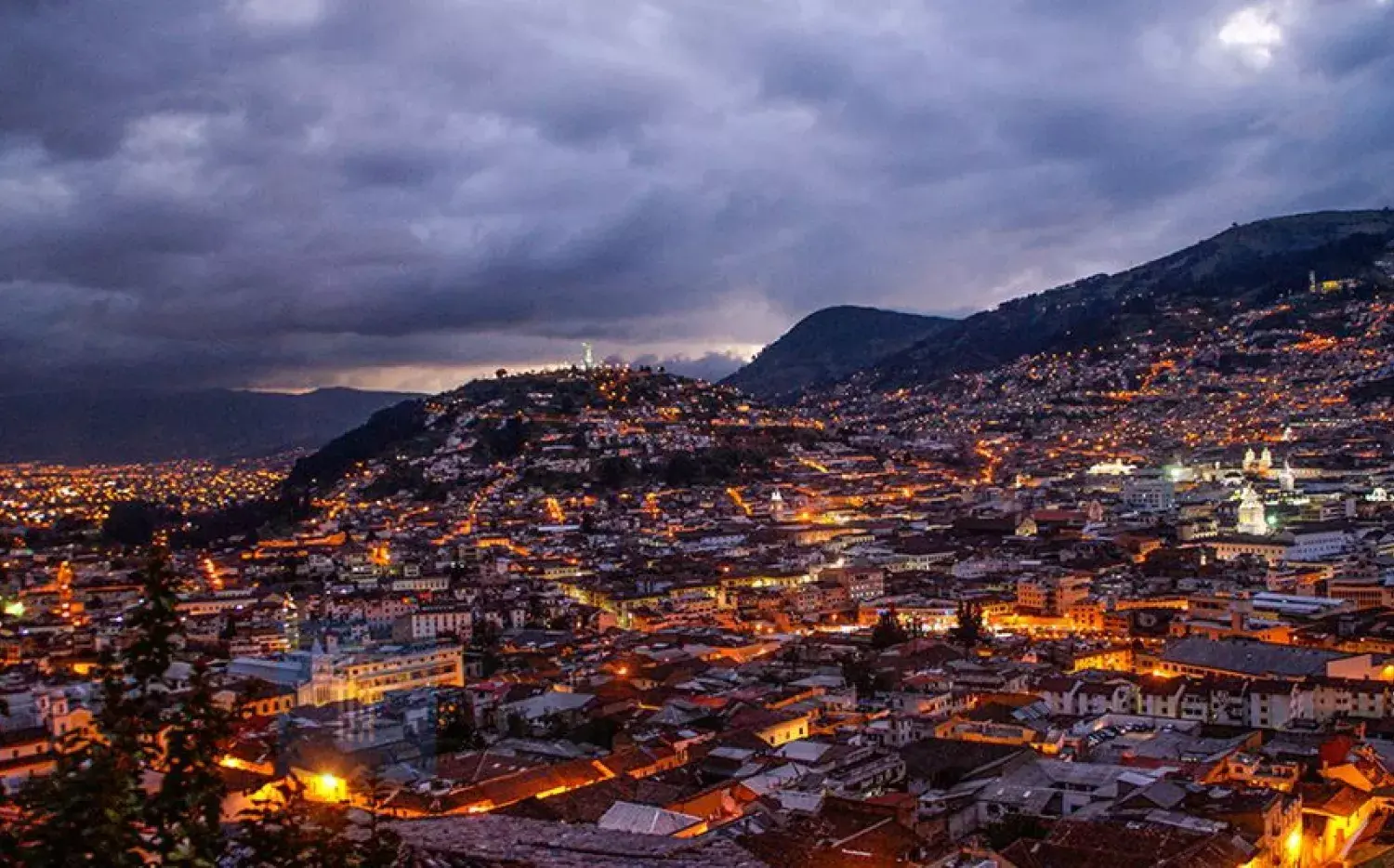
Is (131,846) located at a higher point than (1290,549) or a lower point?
higher

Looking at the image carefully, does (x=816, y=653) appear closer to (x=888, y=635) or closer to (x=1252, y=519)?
(x=888, y=635)

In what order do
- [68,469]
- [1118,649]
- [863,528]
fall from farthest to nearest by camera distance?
[68,469] → [863,528] → [1118,649]

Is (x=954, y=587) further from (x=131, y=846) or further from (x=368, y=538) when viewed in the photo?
(x=131, y=846)

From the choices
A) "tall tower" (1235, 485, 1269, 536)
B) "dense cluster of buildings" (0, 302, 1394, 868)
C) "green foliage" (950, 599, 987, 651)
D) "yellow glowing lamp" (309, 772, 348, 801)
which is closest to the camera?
"dense cluster of buildings" (0, 302, 1394, 868)

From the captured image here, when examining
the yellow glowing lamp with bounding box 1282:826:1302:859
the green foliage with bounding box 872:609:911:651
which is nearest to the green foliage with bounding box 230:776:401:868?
the yellow glowing lamp with bounding box 1282:826:1302:859

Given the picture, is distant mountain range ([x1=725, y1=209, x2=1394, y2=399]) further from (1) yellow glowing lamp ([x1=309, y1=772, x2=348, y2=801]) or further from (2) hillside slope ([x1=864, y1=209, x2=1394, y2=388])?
(1) yellow glowing lamp ([x1=309, y1=772, x2=348, y2=801])

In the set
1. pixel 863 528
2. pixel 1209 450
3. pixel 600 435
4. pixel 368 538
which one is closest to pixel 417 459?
pixel 600 435

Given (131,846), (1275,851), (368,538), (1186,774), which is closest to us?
(131,846)

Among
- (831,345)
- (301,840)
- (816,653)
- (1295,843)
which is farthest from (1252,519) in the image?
(831,345)
